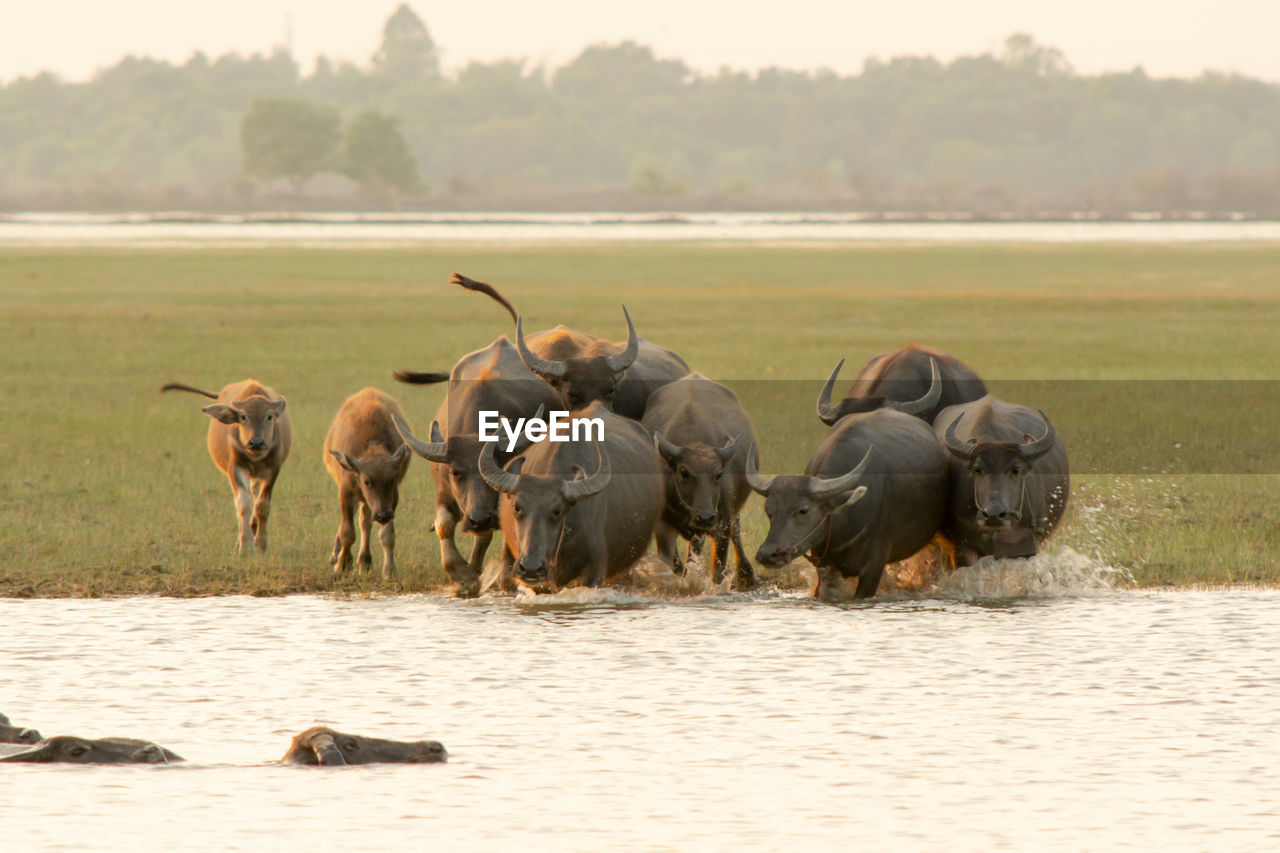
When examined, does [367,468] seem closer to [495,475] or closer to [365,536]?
[365,536]

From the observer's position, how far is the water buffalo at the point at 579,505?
13.3 m

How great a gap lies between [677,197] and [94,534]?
150618 millimetres

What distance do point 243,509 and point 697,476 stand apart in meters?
4.25

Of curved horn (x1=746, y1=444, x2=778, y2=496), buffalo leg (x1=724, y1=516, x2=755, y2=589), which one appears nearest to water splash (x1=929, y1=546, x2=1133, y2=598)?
buffalo leg (x1=724, y1=516, x2=755, y2=589)

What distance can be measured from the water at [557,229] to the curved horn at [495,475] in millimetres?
73233

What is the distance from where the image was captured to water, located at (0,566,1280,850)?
8672mm

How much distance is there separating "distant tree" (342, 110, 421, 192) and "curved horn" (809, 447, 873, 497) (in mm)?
165816

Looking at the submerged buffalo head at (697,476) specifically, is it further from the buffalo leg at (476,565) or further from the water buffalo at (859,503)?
the buffalo leg at (476,565)

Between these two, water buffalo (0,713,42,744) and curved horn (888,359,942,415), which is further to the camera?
curved horn (888,359,942,415)

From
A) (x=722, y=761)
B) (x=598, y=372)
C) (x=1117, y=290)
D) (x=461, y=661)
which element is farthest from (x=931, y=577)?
(x=1117, y=290)

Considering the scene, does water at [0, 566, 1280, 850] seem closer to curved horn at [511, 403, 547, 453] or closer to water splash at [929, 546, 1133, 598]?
water splash at [929, 546, 1133, 598]

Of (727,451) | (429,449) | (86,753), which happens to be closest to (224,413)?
(429,449)

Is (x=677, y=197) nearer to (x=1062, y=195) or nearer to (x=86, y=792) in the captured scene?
(x=1062, y=195)

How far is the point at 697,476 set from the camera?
14.1m
